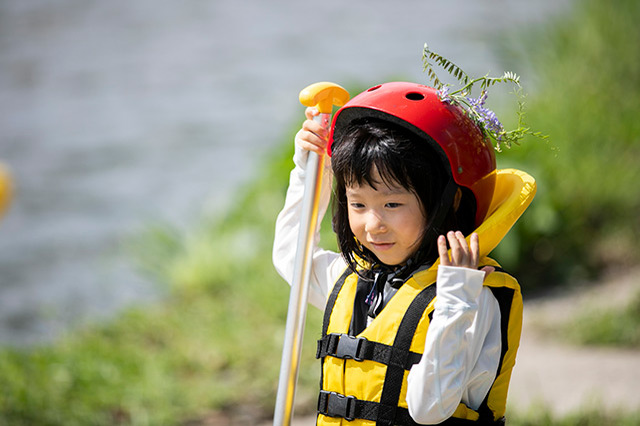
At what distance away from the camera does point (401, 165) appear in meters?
2.26

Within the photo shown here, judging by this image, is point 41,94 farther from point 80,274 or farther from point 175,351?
point 175,351

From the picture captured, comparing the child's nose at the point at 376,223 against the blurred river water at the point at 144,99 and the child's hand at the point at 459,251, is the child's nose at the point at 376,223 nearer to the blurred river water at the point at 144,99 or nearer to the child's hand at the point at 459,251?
the child's hand at the point at 459,251

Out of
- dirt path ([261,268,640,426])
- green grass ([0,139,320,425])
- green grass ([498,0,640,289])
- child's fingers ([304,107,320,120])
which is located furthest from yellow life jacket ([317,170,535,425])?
green grass ([498,0,640,289])

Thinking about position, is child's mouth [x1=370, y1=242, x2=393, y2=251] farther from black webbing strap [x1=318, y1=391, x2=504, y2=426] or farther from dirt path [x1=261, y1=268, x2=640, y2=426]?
dirt path [x1=261, y1=268, x2=640, y2=426]

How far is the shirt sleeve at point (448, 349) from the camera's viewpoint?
6.89ft

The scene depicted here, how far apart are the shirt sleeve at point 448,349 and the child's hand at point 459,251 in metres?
0.04

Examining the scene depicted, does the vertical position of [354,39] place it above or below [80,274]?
above

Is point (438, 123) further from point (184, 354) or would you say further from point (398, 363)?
point (184, 354)

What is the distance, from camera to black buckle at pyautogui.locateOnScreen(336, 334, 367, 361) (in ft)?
7.64

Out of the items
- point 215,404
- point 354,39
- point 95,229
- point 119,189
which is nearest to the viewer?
point 215,404

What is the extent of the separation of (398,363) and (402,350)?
0.04m

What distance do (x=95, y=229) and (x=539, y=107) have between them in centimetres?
527

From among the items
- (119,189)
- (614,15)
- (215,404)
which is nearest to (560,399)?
(215,404)

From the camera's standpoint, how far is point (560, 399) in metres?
4.28
